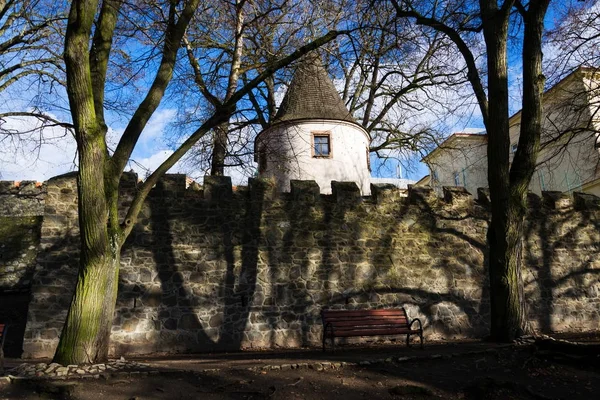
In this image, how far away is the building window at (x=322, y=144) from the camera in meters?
18.9

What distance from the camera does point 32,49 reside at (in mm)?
12703

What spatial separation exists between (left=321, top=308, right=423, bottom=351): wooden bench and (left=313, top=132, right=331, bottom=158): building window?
1132 cm

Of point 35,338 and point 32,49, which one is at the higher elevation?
point 32,49

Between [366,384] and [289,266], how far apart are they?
4564mm

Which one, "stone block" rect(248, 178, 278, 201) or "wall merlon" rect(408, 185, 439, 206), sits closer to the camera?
"stone block" rect(248, 178, 278, 201)

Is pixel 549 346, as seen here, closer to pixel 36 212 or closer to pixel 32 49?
pixel 32 49

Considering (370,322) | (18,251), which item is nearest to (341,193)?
(370,322)

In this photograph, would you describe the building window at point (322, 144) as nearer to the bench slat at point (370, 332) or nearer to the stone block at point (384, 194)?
the stone block at point (384, 194)

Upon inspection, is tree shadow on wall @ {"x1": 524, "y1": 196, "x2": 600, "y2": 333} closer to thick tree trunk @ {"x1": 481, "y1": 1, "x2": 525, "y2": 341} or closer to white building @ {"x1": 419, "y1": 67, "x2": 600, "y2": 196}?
white building @ {"x1": 419, "y1": 67, "x2": 600, "y2": 196}

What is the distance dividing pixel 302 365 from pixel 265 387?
0.87m

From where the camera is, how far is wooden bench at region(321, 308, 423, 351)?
25.3ft

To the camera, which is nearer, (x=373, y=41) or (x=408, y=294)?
(x=373, y=41)

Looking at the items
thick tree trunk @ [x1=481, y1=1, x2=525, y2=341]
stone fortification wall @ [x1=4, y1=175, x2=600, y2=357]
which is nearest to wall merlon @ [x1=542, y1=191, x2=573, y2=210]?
stone fortification wall @ [x1=4, y1=175, x2=600, y2=357]

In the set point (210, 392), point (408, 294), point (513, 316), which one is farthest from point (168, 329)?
point (513, 316)
